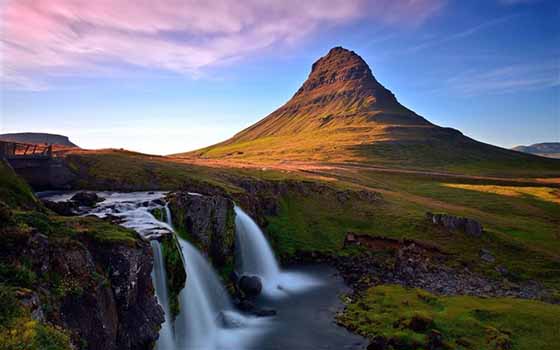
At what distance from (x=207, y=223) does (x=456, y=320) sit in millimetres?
27712

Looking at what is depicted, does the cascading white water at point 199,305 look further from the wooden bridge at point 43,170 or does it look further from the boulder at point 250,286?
the wooden bridge at point 43,170

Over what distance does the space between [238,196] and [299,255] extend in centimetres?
1348

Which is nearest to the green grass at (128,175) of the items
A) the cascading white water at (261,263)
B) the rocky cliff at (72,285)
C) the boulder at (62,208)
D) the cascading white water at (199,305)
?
the cascading white water at (261,263)

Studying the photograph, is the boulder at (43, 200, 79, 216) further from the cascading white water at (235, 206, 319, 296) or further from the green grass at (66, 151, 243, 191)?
the green grass at (66, 151, 243, 191)

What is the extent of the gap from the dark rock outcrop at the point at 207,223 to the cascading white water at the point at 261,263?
295 centimetres

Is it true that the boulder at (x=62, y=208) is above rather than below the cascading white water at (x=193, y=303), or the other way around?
above

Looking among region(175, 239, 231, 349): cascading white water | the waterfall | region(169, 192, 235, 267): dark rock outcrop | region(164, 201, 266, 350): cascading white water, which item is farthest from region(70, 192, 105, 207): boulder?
the waterfall

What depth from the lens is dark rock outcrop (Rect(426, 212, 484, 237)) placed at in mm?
57469

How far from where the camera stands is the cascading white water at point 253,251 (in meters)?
47.1

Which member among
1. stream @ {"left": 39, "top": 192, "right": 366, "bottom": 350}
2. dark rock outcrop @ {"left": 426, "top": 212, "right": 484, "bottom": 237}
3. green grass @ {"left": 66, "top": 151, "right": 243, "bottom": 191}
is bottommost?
stream @ {"left": 39, "top": 192, "right": 366, "bottom": 350}

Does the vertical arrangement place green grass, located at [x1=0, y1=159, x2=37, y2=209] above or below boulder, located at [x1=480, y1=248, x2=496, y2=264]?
above

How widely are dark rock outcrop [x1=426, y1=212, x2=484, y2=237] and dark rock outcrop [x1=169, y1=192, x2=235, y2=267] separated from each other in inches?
1400

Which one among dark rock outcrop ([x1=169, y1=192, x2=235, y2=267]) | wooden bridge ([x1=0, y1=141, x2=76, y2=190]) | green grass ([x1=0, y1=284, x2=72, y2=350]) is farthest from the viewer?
wooden bridge ([x1=0, y1=141, x2=76, y2=190])

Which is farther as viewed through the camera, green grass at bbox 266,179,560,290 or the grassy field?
the grassy field
